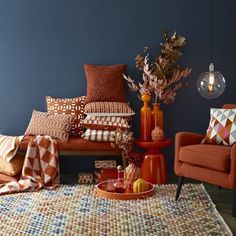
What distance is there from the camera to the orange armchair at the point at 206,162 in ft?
10.2

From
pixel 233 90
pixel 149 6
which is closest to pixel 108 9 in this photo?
pixel 149 6

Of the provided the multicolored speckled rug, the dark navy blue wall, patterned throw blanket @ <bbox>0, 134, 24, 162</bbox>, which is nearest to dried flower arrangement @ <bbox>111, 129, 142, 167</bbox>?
the multicolored speckled rug

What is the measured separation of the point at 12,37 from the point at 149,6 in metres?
1.62

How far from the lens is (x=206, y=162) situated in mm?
3230

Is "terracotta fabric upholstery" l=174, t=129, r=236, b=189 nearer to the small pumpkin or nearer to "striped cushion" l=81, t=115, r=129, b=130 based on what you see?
Answer: the small pumpkin

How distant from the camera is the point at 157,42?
4.63 metres

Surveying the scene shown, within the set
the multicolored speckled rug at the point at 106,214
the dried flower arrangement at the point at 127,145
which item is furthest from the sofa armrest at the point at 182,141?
the dried flower arrangement at the point at 127,145

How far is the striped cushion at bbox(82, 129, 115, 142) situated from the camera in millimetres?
4051

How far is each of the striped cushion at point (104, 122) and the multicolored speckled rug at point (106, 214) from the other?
709 mm

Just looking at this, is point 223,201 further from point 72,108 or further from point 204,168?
point 72,108

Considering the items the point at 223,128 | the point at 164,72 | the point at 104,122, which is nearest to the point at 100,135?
the point at 104,122

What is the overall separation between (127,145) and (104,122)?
0.41 metres

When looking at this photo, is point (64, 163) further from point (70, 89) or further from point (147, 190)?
point (147, 190)

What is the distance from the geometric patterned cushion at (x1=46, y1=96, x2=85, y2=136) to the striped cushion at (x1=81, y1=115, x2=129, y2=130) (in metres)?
0.24
